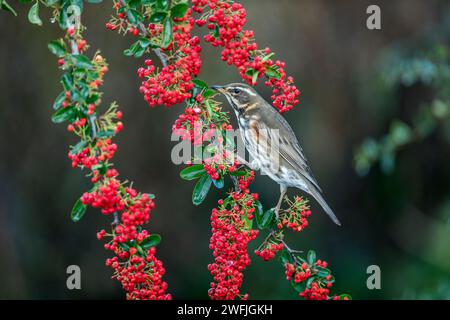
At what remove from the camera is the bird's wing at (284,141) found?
4.93 m

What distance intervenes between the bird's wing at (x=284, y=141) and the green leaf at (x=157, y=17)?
2.00 meters

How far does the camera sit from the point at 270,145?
4.99 m

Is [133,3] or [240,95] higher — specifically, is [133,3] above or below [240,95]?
above

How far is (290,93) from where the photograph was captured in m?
3.49

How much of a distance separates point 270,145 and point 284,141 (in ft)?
0.42

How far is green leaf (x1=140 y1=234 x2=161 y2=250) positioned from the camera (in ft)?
10.0

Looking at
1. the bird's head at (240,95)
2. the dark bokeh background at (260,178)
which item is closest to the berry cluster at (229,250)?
the bird's head at (240,95)

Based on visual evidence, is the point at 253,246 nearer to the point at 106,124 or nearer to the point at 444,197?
the point at 444,197

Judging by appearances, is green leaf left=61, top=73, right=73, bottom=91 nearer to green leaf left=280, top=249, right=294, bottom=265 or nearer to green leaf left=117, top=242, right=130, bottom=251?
green leaf left=117, top=242, right=130, bottom=251

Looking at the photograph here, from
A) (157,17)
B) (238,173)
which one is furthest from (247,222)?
(157,17)

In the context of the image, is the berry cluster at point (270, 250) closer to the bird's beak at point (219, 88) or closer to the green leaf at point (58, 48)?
the bird's beak at point (219, 88)

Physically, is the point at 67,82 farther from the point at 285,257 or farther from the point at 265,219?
the point at 285,257

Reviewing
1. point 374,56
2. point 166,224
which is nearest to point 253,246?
point 166,224

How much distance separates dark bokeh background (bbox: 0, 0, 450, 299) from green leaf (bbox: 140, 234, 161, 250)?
3721mm
